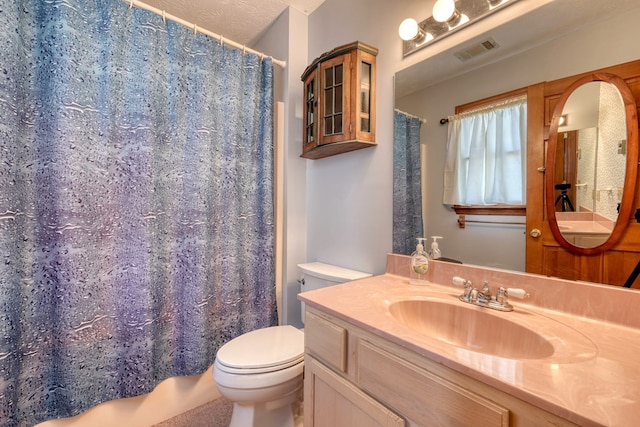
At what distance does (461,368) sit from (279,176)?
1484 millimetres

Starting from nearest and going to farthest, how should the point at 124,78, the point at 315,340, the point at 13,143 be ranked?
the point at 315,340 → the point at 13,143 → the point at 124,78

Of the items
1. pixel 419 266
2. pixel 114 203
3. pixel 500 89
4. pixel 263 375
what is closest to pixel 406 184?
pixel 419 266

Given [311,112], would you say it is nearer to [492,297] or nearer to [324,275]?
[324,275]

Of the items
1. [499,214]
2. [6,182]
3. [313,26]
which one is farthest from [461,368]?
[313,26]

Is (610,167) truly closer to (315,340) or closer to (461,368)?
(461,368)

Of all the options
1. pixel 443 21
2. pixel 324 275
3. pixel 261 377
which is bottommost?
pixel 261 377

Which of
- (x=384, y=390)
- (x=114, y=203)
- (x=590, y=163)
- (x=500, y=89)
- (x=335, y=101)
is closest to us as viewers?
(x=384, y=390)

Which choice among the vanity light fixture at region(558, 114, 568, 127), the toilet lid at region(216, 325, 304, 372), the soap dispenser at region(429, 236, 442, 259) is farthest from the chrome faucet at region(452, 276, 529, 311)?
the toilet lid at region(216, 325, 304, 372)

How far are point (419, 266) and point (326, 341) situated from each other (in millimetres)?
506

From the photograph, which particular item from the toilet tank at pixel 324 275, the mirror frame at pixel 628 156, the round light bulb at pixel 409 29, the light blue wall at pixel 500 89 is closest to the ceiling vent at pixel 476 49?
the light blue wall at pixel 500 89

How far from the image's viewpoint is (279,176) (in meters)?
1.79

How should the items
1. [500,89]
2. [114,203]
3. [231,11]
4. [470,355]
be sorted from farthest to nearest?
[231,11], [114,203], [500,89], [470,355]

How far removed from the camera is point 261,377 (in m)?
1.08

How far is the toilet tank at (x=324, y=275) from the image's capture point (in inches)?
53.7
